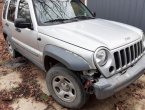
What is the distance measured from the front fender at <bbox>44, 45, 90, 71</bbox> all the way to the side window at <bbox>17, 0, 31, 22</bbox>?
4.12 ft

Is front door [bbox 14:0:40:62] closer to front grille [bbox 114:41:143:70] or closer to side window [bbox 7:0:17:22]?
side window [bbox 7:0:17:22]

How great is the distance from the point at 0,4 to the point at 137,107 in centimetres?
1285

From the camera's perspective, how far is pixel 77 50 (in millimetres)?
3385

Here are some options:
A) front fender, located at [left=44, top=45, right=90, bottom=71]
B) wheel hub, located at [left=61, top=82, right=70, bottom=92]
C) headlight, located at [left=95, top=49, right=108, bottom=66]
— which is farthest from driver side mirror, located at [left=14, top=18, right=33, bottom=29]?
headlight, located at [left=95, top=49, right=108, bottom=66]

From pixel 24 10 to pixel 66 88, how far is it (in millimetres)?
2093

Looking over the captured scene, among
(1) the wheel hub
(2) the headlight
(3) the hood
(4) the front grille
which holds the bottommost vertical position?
(1) the wheel hub

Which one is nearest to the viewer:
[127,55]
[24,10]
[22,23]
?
[127,55]

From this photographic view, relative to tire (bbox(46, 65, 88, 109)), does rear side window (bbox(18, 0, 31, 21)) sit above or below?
above

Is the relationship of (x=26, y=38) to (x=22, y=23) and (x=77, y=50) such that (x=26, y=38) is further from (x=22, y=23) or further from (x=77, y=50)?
(x=77, y=50)

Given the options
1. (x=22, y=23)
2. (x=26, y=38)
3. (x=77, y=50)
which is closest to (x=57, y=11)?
(x=22, y=23)

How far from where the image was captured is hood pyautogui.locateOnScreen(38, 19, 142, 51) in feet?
11.4

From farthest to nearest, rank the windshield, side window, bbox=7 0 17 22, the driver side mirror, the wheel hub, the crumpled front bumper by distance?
side window, bbox=7 0 17 22 < the windshield < the driver side mirror < the wheel hub < the crumpled front bumper

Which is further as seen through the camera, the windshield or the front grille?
the windshield

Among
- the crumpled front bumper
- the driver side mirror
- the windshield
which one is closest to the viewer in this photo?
the crumpled front bumper
